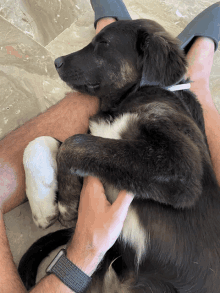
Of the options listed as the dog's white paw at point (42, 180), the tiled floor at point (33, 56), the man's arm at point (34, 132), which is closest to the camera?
the dog's white paw at point (42, 180)

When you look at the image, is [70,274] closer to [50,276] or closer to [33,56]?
[50,276]

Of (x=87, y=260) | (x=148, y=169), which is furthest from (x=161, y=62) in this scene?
(x=87, y=260)

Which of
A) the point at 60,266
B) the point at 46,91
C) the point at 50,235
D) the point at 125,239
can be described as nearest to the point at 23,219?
the point at 50,235

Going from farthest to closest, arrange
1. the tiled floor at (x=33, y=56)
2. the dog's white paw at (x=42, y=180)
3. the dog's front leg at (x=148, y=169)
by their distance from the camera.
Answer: the tiled floor at (x=33, y=56), the dog's white paw at (x=42, y=180), the dog's front leg at (x=148, y=169)

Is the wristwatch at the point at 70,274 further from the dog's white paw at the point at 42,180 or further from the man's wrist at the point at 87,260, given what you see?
the dog's white paw at the point at 42,180

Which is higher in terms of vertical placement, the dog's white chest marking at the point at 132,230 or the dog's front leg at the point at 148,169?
the dog's front leg at the point at 148,169

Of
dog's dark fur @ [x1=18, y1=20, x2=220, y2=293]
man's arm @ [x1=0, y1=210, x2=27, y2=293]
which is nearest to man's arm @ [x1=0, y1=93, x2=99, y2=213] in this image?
man's arm @ [x1=0, y1=210, x2=27, y2=293]

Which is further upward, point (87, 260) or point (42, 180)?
point (42, 180)

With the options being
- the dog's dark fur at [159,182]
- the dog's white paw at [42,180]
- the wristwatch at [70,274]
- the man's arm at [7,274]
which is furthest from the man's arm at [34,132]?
the wristwatch at [70,274]
